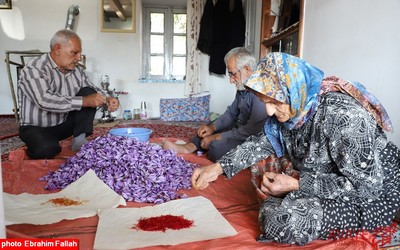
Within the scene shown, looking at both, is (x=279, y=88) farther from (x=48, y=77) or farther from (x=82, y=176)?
(x=48, y=77)

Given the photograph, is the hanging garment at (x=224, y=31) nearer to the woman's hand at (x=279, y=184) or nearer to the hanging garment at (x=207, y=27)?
the hanging garment at (x=207, y=27)

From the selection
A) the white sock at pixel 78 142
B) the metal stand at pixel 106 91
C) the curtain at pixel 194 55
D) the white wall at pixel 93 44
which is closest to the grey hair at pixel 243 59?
the white sock at pixel 78 142

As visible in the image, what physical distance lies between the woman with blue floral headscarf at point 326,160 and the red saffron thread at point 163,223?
0.30m

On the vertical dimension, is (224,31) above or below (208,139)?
above

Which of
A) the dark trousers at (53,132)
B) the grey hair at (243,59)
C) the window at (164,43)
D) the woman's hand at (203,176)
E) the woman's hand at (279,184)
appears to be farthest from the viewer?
Answer: the window at (164,43)

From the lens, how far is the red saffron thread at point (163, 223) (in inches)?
46.4

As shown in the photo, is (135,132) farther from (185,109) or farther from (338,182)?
(185,109)

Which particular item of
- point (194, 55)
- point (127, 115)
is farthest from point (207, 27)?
point (127, 115)

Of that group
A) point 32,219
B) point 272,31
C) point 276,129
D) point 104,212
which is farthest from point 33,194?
point 272,31

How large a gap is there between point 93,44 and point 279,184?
5070mm

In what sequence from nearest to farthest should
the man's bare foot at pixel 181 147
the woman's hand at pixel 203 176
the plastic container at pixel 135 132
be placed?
the woman's hand at pixel 203 176, the plastic container at pixel 135 132, the man's bare foot at pixel 181 147

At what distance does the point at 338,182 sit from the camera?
104 cm

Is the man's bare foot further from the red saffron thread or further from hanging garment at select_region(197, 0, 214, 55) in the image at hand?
hanging garment at select_region(197, 0, 214, 55)

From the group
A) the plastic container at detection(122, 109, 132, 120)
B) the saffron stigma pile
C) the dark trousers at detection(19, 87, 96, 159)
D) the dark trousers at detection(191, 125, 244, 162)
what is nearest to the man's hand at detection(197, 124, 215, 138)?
the dark trousers at detection(191, 125, 244, 162)
